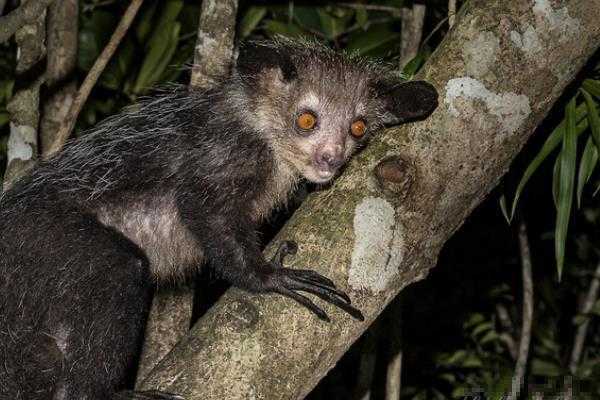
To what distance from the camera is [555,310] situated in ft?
21.4

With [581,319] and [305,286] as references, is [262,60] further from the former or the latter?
[581,319]

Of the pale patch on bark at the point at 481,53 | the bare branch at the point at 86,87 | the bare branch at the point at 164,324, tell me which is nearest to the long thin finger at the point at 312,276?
the pale patch on bark at the point at 481,53

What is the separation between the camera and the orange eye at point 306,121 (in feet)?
11.6

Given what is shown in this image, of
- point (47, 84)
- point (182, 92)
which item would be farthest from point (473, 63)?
point (47, 84)

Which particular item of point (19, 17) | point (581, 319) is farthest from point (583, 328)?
point (19, 17)

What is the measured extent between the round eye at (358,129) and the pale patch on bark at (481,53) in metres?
0.81

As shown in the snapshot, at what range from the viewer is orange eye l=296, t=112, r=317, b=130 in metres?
3.54

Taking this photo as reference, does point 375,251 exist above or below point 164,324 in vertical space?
above

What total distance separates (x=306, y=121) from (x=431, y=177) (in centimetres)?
89

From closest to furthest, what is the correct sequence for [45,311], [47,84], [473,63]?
[473,63], [45,311], [47,84]

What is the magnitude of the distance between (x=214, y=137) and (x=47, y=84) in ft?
4.29

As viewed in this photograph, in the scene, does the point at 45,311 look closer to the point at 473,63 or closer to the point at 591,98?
the point at 473,63

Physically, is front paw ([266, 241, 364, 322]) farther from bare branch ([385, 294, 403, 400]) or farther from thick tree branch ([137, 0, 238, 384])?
bare branch ([385, 294, 403, 400])

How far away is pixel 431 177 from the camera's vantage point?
279 cm
